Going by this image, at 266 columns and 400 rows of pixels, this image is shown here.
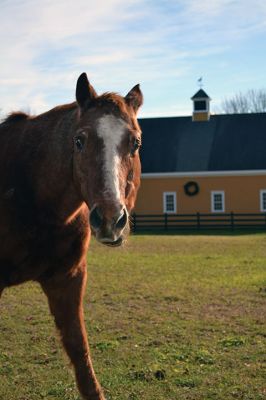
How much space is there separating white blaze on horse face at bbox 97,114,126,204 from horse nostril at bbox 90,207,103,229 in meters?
0.13

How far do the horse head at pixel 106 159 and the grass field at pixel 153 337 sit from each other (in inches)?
32.8

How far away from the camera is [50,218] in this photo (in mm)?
4473

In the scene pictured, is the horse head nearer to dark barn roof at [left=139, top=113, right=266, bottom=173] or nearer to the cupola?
dark barn roof at [left=139, top=113, right=266, bottom=173]

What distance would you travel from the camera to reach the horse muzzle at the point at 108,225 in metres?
3.48

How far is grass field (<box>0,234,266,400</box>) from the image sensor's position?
5730 millimetres

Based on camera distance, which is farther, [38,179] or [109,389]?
[109,389]

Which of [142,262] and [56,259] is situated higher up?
[56,259]

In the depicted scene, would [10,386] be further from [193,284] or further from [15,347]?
[193,284]

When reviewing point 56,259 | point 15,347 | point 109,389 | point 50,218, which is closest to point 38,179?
point 50,218

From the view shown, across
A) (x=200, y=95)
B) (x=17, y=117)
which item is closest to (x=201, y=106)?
(x=200, y=95)

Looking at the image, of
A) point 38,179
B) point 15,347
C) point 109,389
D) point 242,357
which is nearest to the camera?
point 38,179

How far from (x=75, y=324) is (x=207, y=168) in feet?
99.6

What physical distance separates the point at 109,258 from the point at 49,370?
1099 centimetres

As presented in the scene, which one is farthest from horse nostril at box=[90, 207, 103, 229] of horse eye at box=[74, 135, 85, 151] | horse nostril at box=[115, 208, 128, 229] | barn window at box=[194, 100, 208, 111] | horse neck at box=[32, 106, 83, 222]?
barn window at box=[194, 100, 208, 111]
